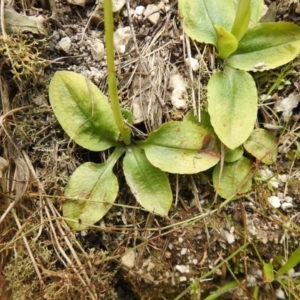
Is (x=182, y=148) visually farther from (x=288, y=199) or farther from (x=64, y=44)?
(x=64, y=44)

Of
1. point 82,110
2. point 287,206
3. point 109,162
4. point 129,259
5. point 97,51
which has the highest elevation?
point 97,51

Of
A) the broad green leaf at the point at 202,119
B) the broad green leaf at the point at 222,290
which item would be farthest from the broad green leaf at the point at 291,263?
the broad green leaf at the point at 202,119

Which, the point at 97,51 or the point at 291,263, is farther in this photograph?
the point at 97,51

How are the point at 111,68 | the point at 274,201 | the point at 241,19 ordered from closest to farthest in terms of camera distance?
the point at 111,68
the point at 241,19
the point at 274,201

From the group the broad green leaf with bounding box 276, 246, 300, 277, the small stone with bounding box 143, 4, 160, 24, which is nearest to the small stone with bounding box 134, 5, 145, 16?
the small stone with bounding box 143, 4, 160, 24

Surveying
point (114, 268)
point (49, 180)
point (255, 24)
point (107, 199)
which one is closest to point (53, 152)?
point (49, 180)

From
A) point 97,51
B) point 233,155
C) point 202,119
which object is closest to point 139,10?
point 97,51
